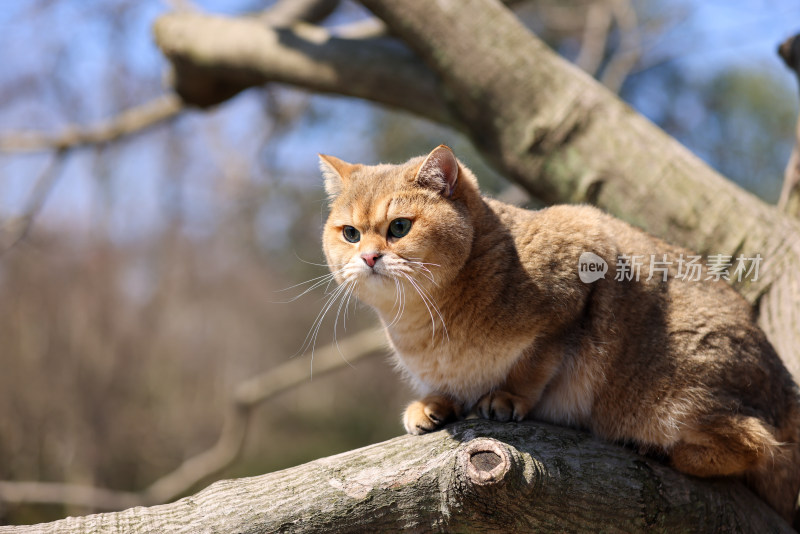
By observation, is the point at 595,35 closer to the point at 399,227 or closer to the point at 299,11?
the point at 299,11

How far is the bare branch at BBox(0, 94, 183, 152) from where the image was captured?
19.7 feet

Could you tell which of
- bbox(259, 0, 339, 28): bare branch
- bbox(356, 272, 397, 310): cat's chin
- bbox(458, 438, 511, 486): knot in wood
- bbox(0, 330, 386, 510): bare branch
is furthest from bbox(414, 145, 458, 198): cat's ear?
bbox(0, 330, 386, 510): bare branch

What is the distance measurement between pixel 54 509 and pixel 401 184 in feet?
30.2

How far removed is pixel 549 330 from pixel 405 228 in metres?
0.67

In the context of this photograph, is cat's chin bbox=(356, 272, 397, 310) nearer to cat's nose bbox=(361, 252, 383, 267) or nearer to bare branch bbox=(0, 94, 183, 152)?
cat's nose bbox=(361, 252, 383, 267)

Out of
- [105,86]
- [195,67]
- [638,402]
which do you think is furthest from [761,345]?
[105,86]

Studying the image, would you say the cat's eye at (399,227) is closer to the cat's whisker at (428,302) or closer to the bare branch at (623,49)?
the cat's whisker at (428,302)

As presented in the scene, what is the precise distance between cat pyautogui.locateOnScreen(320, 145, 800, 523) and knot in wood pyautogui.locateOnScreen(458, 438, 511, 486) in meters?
0.45

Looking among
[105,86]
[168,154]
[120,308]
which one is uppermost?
[105,86]

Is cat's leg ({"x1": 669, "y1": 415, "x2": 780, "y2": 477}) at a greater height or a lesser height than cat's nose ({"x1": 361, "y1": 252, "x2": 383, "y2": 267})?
lesser

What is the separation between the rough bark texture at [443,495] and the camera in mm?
2072

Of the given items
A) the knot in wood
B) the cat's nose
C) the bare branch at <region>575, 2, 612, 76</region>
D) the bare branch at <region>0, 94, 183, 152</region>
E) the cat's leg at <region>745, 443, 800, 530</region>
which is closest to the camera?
the knot in wood

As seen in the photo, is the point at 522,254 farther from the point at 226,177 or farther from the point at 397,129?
the point at 226,177

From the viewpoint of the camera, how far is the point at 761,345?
2.77m
